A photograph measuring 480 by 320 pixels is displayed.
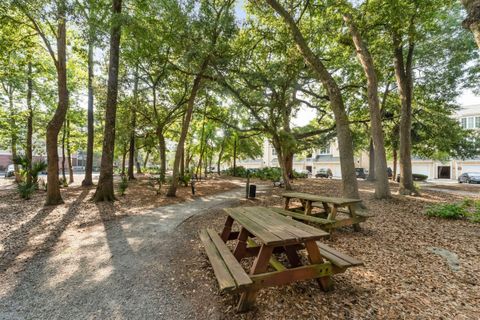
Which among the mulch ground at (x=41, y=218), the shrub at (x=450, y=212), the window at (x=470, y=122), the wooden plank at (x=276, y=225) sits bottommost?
the mulch ground at (x=41, y=218)

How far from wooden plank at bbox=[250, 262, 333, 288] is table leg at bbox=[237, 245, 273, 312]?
8 cm

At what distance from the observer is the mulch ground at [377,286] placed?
234 centimetres

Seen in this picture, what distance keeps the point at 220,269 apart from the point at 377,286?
6.78 ft

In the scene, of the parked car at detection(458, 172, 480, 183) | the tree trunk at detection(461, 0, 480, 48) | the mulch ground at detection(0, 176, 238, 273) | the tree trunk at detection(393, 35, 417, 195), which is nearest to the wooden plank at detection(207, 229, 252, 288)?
the mulch ground at detection(0, 176, 238, 273)

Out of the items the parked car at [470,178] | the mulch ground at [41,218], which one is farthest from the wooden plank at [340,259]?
the parked car at [470,178]

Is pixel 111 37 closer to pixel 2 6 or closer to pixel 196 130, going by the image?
pixel 2 6

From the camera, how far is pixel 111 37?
8617 millimetres

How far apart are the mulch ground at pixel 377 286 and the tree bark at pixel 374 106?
160 inches

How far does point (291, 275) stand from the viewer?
2.43 m

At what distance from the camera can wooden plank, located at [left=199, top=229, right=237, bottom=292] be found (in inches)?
80.2

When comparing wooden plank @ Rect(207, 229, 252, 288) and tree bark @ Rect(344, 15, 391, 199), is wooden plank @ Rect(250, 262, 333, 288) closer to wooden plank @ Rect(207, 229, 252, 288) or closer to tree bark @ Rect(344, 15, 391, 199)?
wooden plank @ Rect(207, 229, 252, 288)

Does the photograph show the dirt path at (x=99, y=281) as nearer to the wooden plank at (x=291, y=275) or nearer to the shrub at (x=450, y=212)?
the wooden plank at (x=291, y=275)

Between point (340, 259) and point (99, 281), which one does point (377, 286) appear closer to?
point (340, 259)

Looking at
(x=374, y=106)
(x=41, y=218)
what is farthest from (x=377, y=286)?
(x=41, y=218)
